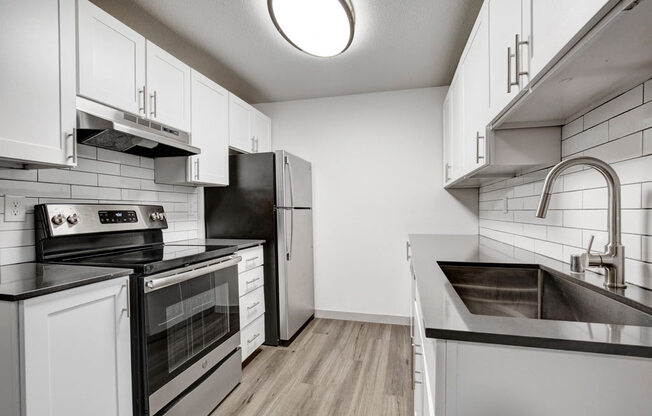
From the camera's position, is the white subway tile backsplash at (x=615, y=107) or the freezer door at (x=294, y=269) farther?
the freezer door at (x=294, y=269)

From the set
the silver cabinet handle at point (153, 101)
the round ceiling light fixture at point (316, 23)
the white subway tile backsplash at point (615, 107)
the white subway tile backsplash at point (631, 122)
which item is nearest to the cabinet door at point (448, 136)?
the round ceiling light fixture at point (316, 23)

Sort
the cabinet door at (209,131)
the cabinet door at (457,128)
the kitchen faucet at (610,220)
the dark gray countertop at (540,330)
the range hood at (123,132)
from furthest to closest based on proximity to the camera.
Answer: the cabinet door at (209,131) < the cabinet door at (457,128) < the range hood at (123,132) < the kitchen faucet at (610,220) < the dark gray countertop at (540,330)

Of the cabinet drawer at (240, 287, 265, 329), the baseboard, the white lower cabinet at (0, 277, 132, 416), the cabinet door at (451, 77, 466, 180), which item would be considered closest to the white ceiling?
the cabinet door at (451, 77, 466, 180)

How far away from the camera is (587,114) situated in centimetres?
124

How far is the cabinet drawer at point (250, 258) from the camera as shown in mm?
2354

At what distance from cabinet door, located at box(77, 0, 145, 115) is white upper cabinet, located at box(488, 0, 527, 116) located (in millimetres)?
1852

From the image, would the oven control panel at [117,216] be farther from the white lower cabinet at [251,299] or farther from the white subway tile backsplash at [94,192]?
the white lower cabinet at [251,299]

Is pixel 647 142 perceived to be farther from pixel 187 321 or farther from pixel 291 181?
pixel 291 181

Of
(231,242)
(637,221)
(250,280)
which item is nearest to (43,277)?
(231,242)

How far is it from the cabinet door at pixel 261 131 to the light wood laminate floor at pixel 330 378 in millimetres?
1940

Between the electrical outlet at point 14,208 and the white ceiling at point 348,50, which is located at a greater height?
the white ceiling at point 348,50

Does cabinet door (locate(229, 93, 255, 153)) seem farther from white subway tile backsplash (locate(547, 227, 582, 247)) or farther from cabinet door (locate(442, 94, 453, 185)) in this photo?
white subway tile backsplash (locate(547, 227, 582, 247))

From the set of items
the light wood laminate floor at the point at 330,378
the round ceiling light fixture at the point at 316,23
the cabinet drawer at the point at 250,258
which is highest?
the round ceiling light fixture at the point at 316,23

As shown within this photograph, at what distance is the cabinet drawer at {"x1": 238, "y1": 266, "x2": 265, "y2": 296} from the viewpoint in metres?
2.34
